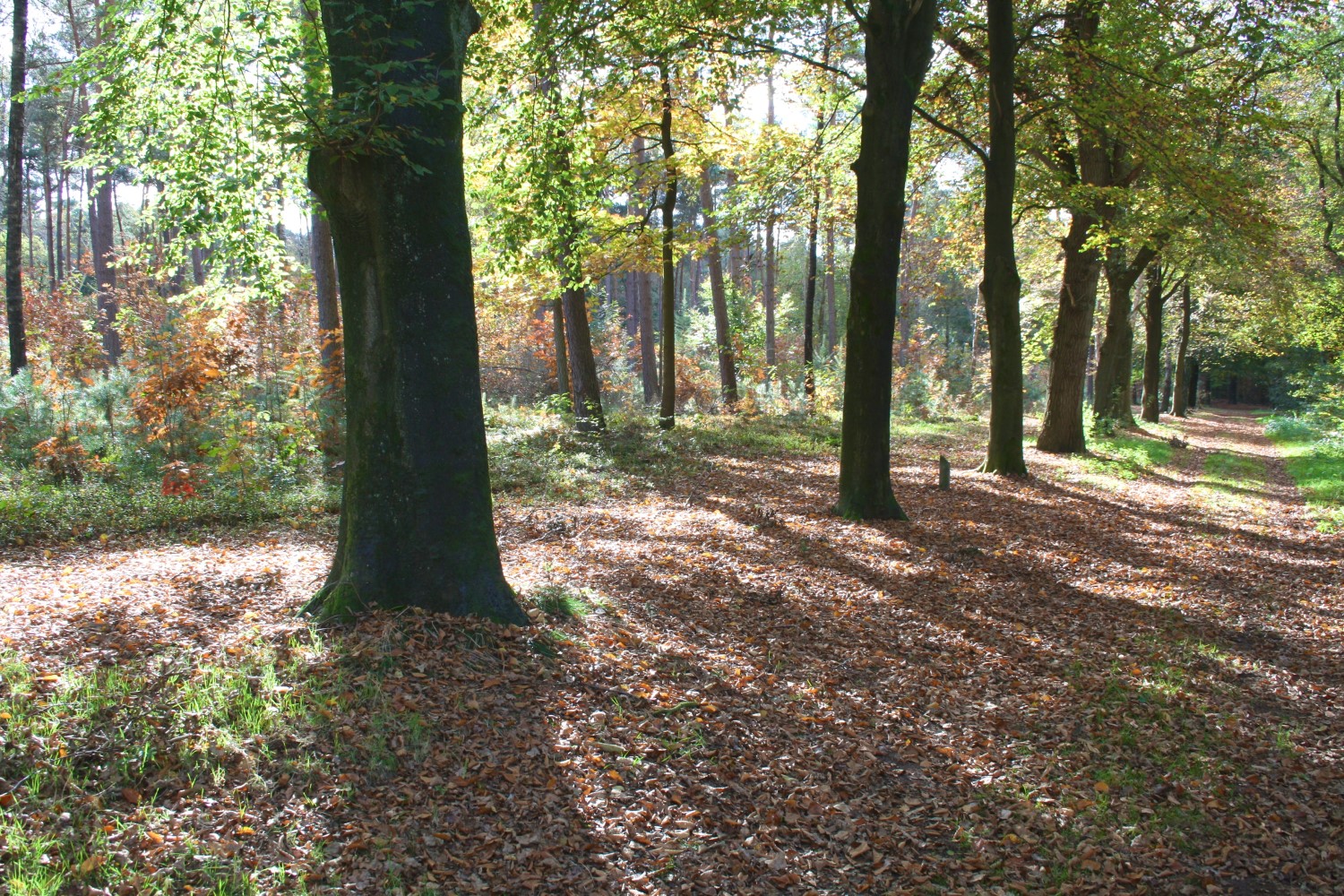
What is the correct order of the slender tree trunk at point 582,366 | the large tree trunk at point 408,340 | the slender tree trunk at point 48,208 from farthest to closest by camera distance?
the slender tree trunk at point 48,208 → the slender tree trunk at point 582,366 → the large tree trunk at point 408,340

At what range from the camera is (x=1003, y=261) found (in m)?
12.2

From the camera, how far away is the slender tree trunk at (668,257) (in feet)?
51.2

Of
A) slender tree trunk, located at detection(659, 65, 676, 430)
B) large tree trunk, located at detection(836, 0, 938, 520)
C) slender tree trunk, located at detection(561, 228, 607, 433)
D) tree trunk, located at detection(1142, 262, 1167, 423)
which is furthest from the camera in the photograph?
tree trunk, located at detection(1142, 262, 1167, 423)

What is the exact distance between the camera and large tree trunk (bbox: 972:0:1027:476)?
11.5m

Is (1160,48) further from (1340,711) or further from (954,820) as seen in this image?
(954,820)

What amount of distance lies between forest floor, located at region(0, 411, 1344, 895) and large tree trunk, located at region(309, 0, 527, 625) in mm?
366

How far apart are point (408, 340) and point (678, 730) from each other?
284 centimetres

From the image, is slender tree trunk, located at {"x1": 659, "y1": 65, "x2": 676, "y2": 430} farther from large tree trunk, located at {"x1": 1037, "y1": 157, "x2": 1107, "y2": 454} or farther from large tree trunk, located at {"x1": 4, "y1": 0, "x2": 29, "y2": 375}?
large tree trunk, located at {"x1": 4, "y1": 0, "x2": 29, "y2": 375}

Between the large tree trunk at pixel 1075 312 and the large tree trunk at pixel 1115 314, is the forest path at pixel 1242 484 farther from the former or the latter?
the large tree trunk at pixel 1075 312

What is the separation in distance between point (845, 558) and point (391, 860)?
5745 millimetres

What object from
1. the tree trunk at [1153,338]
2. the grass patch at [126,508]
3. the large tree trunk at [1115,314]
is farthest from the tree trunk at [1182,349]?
the grass patch at [126,508]

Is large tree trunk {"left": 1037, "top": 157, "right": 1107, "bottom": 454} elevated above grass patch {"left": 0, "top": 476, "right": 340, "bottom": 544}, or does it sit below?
above

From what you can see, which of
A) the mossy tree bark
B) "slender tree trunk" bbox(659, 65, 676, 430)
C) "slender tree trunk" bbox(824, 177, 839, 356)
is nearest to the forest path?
the mossy tree bark

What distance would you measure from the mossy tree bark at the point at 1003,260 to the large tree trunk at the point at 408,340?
9.62 m
